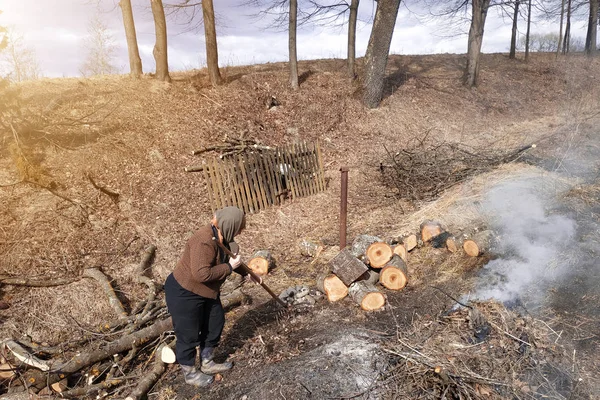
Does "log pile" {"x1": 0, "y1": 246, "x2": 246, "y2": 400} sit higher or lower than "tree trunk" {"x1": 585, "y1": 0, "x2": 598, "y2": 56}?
lower

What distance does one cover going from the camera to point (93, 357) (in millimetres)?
3986

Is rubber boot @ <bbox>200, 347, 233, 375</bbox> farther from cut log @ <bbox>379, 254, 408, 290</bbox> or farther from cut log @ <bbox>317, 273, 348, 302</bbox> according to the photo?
cut log @ <bbox>379, 254, 408, 290</bbox>

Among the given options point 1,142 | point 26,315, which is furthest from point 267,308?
point 1,142

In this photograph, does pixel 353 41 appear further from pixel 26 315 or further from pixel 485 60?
pixel 26 315

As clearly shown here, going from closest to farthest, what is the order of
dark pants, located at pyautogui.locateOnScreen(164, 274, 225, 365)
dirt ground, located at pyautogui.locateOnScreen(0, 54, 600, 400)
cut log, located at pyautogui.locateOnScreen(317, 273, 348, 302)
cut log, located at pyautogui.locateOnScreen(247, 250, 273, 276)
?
dark pants, located at pyautogui.locateOnScreen(164, 274, 225, 365) → dirt ground, located at pyautogui.locateOnScreen(0, 54, 600, 400) → cut log, located at pyautogui.locateOnScreen(317, 273, 348, 302) → cut log, located at pyautogui.locateOnScreen(247, 250, 273, 276)

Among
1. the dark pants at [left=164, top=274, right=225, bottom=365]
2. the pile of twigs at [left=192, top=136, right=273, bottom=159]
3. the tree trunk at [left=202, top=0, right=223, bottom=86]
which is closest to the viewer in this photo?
the dark pants at [left=164, top=274, right=225, bottom=365]

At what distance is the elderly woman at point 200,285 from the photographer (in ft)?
11.3

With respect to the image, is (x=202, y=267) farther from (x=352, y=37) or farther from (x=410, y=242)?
(x=352, y=37)

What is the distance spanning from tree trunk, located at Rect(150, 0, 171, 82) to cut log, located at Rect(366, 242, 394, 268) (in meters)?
9.67

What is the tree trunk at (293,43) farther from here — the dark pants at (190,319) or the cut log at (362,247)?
the dark pants at (190,319)

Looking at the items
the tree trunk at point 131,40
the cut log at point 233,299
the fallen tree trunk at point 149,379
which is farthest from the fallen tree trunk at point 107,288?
the tree trunk at point 131,40

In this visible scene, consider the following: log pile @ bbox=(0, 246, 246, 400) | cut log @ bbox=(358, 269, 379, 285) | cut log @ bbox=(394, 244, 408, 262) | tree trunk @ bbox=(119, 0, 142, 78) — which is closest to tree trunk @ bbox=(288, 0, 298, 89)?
tree trunk @ bbox=(119, 0, 142, 78)

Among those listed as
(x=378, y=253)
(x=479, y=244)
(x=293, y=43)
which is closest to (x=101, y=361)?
(x=378, y=253)

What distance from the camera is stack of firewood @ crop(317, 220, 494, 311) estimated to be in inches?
197
